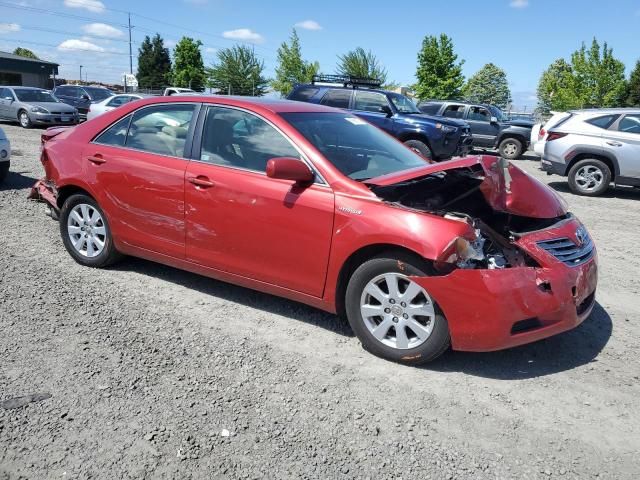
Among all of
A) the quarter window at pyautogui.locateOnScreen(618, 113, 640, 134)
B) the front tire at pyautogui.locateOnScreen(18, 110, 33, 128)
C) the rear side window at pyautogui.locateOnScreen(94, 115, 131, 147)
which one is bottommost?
the front tire at pyautogui.locateOnScreen(18, 110, 33, 128)

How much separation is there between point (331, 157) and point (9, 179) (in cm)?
758

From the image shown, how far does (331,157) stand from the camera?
3895 mm

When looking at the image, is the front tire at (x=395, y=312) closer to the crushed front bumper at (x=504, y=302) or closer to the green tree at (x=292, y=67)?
the crushed front bumper at (x=504, y=302)

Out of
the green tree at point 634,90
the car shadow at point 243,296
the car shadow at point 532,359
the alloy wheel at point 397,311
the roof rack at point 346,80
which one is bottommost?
the car shadow at point 243,296

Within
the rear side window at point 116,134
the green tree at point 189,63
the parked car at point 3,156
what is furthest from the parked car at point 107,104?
the green tree at point 189,63

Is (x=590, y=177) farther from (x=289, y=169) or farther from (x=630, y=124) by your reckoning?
(x=289, y=169)

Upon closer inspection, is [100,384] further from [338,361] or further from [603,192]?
[603,192]

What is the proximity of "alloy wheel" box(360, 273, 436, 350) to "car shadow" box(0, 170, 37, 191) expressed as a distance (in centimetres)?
719

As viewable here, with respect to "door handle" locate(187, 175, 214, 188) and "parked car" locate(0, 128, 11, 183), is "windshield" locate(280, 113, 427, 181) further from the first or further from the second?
"parked car" locate(0, 128, 11, 183)

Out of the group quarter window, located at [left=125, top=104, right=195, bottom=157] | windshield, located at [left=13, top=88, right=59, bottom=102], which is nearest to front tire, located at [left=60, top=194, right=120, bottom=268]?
quarter window, located at [left=125, top=104, right=195, bottom=157]

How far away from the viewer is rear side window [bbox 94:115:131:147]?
4727 mm

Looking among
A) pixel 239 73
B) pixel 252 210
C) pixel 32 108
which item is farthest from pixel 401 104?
pixel 239 73

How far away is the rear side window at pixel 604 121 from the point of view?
34.7 ft

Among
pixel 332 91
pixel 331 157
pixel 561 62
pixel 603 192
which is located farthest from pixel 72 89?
pixel 561 62
